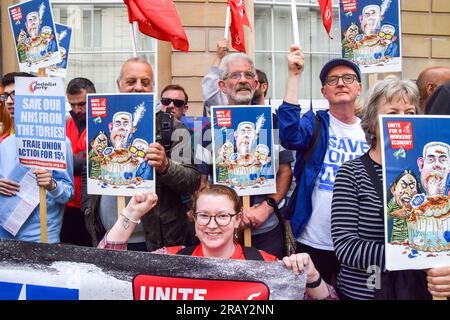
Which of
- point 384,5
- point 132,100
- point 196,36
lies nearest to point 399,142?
point 132,100

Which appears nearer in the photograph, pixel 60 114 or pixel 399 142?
pixel 399 142

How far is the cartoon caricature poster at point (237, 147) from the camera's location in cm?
356

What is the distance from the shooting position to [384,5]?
16.3 feet

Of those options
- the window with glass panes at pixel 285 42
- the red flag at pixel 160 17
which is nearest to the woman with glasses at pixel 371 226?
the red flag at pixel 160 17

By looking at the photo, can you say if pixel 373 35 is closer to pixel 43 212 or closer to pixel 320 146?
pixel 320 146

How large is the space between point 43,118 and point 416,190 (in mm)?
2105

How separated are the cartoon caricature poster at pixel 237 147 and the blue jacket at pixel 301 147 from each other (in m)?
0.18

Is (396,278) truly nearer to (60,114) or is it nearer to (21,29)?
(60,114)

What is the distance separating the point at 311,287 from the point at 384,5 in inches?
118

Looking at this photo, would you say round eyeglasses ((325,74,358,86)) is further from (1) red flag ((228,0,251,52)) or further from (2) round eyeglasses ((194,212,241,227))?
(1) red flag ((228,0,251,52))

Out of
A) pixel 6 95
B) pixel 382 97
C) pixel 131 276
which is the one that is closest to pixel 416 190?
pixel 382 97

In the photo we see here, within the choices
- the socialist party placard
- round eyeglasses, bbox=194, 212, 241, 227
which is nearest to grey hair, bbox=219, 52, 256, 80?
the socialist party placard

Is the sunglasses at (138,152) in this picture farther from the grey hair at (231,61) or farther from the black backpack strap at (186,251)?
the grey hair at (231,61)

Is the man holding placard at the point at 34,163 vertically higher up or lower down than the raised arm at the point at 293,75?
lower down
